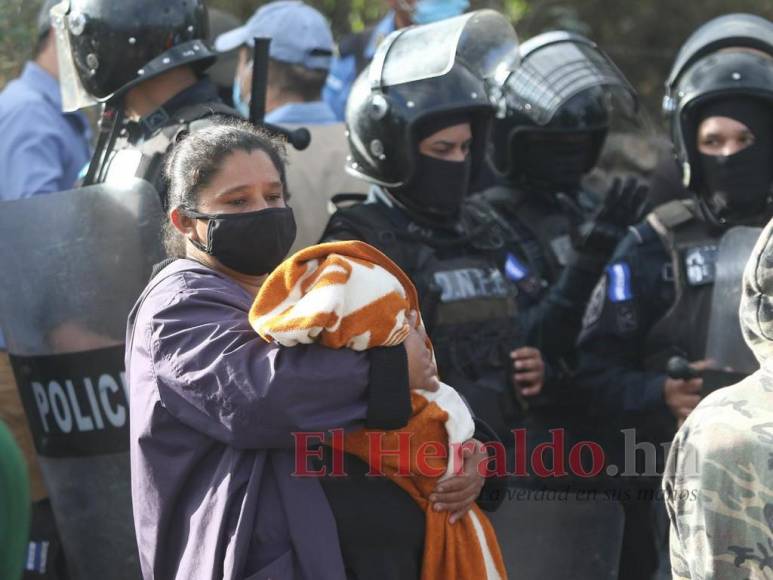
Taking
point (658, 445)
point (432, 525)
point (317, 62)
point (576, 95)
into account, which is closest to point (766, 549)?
point (432, 525)

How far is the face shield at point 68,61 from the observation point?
13.8 ft

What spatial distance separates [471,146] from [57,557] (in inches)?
77.3

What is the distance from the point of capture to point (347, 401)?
9.10 ft

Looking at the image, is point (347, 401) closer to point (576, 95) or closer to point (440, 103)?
point (440, 103)

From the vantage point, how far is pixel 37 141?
4844 mm

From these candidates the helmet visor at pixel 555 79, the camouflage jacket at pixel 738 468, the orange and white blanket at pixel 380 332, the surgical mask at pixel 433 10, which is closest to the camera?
the camouflage jacket at pixel 738 468

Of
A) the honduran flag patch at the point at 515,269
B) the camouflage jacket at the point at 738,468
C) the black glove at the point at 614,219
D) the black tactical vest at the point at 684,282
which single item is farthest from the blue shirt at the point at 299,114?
the camouflage jacket at the point at 738,468

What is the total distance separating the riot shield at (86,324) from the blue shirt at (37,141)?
0.98 meters

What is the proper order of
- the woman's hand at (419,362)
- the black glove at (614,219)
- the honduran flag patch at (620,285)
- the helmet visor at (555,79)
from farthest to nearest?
the helmet visor at (555,79) < the black glove at (614,219) < the honduran flag patch at (620,285) < the woman's hand at (419,362)

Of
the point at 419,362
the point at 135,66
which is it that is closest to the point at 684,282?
the point at 419,362

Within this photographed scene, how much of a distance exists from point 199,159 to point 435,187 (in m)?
1.24

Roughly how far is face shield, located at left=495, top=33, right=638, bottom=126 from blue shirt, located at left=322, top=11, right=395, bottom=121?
1348 millimetres

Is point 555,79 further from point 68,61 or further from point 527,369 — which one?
point 68,61

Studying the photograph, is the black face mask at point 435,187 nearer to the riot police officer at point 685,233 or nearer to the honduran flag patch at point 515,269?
the honduran flag patch at point 515,269
